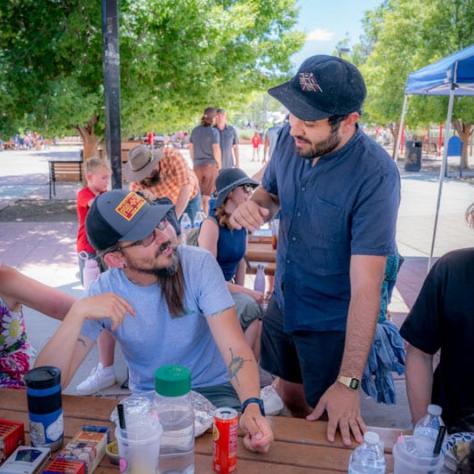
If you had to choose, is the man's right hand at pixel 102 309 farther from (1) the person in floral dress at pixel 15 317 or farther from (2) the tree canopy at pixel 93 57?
(2) the tree canopy at pixel 93 57

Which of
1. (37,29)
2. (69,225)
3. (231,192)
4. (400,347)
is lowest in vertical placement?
(69,225)

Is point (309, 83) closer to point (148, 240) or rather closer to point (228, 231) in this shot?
point (148, 240)

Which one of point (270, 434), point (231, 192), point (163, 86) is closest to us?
point (270, 434)

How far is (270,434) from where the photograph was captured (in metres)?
1.64

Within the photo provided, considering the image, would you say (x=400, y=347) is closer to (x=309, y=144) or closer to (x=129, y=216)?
(x=309, y=144)

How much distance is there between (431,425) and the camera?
5.43 feet

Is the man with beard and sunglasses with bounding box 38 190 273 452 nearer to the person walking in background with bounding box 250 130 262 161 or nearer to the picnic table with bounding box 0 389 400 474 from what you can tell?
the picnic table with bounding box 0 389 400 474

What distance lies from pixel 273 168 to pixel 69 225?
787cm

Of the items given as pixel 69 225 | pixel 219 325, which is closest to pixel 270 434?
pixel 219 325

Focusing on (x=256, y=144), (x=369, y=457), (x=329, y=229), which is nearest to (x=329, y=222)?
(x=329, y=229)

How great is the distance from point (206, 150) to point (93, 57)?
233 cm

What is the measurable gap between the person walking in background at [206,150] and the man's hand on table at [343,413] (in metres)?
7.21

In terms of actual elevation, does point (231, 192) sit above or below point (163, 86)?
below

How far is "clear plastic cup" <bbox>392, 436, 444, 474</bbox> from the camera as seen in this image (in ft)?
4.47
